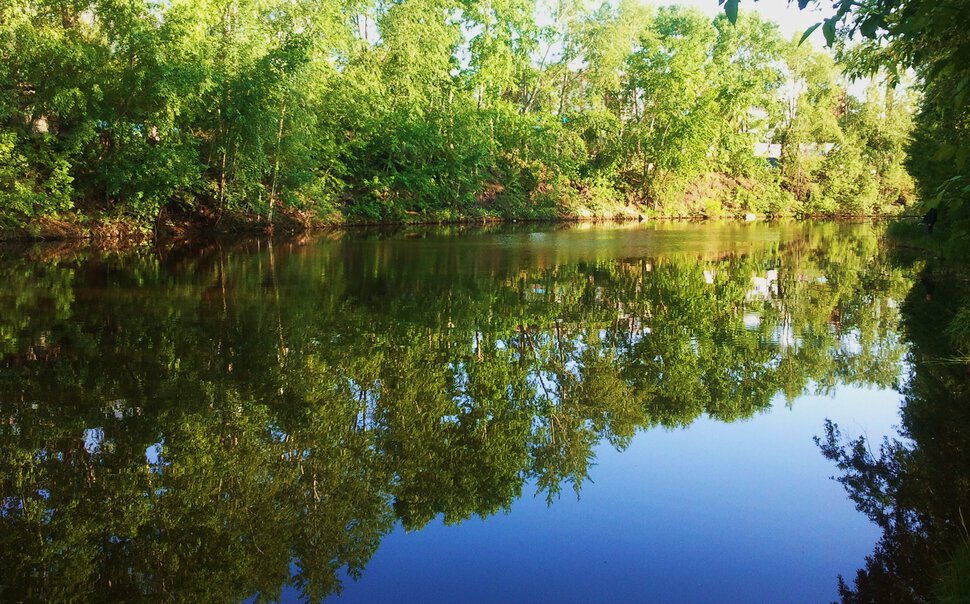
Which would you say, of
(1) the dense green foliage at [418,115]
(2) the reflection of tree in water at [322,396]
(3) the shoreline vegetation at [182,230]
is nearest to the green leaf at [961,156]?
(2) the reflection of tree in water at [322,396]

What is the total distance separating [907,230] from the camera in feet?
82.4

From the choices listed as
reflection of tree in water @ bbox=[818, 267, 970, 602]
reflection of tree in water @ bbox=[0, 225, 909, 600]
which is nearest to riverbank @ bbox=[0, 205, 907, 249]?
reflection of tree in water @ bbox=[0, 225, 909, 600]

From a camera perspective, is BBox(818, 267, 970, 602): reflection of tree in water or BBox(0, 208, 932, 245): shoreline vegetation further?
BBox(0, 208, 932, 245): shoreline vegetation

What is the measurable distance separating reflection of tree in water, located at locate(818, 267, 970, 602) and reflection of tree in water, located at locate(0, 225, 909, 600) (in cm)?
71

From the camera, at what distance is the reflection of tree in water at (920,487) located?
3.99 metres

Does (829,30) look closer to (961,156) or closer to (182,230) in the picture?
(961,156)

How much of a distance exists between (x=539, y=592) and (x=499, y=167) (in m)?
43.9

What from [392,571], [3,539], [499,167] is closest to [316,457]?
[392,571]

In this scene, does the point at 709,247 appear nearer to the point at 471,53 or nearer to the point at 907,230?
the point at 907,230

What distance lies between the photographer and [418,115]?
128ft

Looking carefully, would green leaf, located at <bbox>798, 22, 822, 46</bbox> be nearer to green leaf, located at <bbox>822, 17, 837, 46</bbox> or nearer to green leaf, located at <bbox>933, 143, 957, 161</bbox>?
green leaf, located at <bbox>822, 17, 837, 46</bbox>

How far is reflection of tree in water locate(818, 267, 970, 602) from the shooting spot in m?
3.99

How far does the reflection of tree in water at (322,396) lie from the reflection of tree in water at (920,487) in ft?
2.33

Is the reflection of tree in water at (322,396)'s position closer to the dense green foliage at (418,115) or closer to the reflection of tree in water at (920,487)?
the reflection of tree in water at (920,487)
